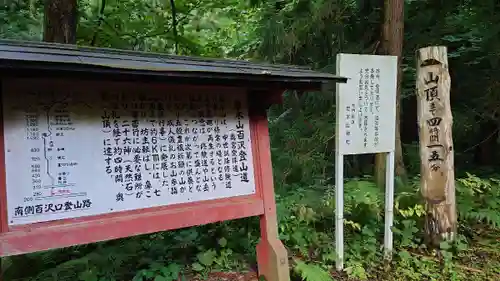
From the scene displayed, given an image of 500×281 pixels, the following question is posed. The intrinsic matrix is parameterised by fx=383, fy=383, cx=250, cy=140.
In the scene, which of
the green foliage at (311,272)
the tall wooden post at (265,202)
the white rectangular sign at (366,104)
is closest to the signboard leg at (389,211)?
the white rectangular sign at (366,104)

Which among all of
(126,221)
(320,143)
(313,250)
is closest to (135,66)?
(126,221)

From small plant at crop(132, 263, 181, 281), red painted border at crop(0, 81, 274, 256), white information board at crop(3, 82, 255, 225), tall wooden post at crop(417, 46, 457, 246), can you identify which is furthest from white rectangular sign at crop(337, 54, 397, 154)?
small plant at crop(132, 263, 181, 281)

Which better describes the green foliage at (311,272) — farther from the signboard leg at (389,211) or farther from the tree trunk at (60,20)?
the tree trunk at (60,20)

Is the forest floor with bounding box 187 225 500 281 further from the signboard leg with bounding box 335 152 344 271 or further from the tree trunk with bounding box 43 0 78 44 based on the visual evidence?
the tree trunk with bounding box 43 0 78 44

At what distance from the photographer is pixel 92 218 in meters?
2.87

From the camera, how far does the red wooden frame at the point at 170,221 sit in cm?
261

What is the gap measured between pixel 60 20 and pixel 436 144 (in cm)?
449

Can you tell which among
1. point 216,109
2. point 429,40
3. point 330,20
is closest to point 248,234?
point 216,109

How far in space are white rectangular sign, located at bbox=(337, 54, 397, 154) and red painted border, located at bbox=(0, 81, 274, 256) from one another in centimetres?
92

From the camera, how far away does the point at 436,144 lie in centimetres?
435

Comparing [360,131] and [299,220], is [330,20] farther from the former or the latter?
[299,220]

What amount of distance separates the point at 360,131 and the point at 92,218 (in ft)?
8.97

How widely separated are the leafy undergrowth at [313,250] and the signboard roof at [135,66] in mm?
1805

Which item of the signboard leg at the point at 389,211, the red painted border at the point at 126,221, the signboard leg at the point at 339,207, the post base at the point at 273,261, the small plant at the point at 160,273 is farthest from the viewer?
the signboard leg at the point at 389,211
